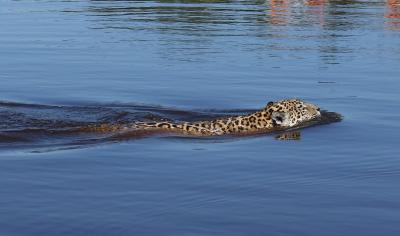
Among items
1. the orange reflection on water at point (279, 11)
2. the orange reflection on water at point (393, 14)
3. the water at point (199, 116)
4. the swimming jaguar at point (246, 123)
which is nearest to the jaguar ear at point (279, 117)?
the swimming jaguar at point (246, 123)

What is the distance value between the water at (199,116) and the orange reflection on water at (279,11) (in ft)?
0.73

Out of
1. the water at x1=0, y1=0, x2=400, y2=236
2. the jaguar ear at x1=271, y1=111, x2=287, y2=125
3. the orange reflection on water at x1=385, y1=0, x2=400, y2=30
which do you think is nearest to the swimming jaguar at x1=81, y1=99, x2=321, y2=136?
the jaguar ear at x1=271, y1=111, x2=287, y2=125

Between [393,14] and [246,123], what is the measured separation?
21.8 meters

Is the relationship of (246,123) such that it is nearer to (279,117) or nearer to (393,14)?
(279,117)

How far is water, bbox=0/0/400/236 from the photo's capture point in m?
10.5

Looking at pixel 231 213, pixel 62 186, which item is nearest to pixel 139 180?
pixel 62 186

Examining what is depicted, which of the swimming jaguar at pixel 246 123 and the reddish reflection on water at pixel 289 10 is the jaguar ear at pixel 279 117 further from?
the reddish reflection on water at pixel 289 10

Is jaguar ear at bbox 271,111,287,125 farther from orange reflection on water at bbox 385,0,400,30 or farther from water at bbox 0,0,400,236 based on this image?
orange reflection on water at bbox 385,0,400,30

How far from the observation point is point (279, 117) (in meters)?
16.0

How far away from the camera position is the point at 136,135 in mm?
15156

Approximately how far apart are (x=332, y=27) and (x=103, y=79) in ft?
41.2

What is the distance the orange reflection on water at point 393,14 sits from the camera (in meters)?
32.7

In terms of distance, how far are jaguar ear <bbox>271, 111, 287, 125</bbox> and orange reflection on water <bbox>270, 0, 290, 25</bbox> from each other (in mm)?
17275

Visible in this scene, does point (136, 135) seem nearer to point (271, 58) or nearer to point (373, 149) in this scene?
point (373, 149)
